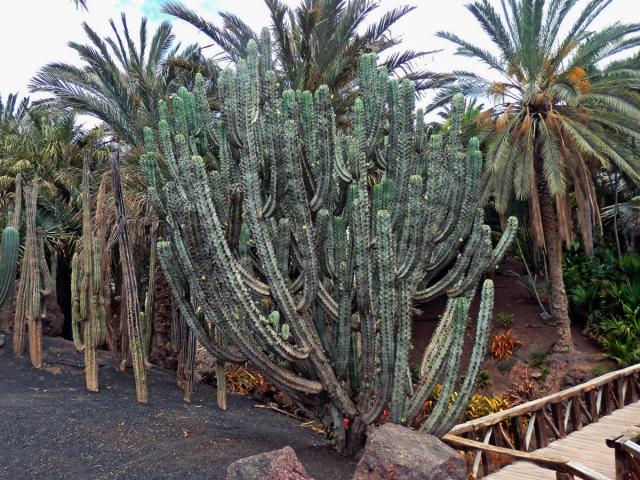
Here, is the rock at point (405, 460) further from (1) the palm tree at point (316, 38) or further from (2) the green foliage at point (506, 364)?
(2) the green foliage at point (506, 364)

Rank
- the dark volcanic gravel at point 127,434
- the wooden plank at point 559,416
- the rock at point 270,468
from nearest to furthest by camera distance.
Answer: the rock at point 270,468 < the dark volcanic gravel at point 127,434 < the wooden plank at point 559,416

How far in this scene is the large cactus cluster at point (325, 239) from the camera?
522cm

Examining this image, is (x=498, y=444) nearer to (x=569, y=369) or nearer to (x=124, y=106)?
(x=569, y=369)

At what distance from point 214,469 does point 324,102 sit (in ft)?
11.2

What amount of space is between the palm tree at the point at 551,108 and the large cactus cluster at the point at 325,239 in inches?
251

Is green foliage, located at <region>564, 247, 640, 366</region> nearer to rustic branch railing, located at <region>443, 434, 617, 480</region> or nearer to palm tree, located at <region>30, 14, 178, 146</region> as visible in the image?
rustic branch railing, located at <region>443, 434, 617, 480</region>

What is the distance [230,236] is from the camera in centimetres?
570

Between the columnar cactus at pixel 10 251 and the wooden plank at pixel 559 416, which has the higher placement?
the columnar cactus at pixel 10 251

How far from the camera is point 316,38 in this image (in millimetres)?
10750

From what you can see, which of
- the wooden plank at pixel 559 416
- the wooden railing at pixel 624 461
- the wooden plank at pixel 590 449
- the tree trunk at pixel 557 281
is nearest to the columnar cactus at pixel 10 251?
the wooden plank at pixel 590 449

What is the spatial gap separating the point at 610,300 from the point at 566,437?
7.23 m

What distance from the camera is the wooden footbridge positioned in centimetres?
530

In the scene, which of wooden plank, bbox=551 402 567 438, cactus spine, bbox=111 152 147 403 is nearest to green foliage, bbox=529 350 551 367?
wooden plank, bbox=551 402 567 438

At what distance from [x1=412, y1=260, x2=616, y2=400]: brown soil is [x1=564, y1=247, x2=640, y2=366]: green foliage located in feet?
1.22
